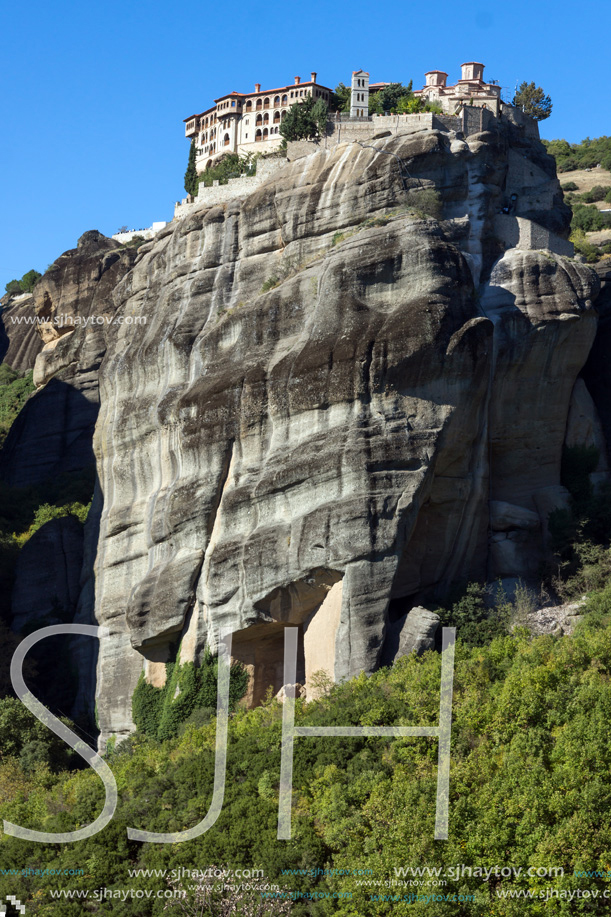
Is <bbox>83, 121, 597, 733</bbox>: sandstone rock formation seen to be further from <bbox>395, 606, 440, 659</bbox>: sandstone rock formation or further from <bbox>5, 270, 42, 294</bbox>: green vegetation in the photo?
<bbox>5, 270, 42, 294</bbox>: green vegetation

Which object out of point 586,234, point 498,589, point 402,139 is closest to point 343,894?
point 498,589

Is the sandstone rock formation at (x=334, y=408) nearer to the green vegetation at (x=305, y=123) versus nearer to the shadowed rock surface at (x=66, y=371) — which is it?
the green vegetation at (x=305, y=123)

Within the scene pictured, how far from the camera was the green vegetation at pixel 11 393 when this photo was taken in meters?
67.3

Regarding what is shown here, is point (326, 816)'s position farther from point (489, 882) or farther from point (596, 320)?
point (596, 320)

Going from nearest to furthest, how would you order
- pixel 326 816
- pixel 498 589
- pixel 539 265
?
1. pixel 326 816
2. pixel 498 589
3. pixel 539 265

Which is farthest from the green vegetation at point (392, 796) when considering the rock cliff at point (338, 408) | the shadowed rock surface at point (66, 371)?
the shadowed rock surface at point (66, 371)

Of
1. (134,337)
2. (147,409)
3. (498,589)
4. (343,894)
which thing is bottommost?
(343,894)

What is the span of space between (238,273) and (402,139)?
6.98 metres

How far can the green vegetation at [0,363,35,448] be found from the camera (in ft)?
221

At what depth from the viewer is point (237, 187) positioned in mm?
50219

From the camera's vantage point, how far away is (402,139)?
149 ft

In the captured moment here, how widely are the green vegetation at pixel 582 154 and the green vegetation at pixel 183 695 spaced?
5146cm

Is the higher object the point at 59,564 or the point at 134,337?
the point at 134,337

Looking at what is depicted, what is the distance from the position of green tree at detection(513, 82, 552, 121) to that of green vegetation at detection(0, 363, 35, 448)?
29837 mm
